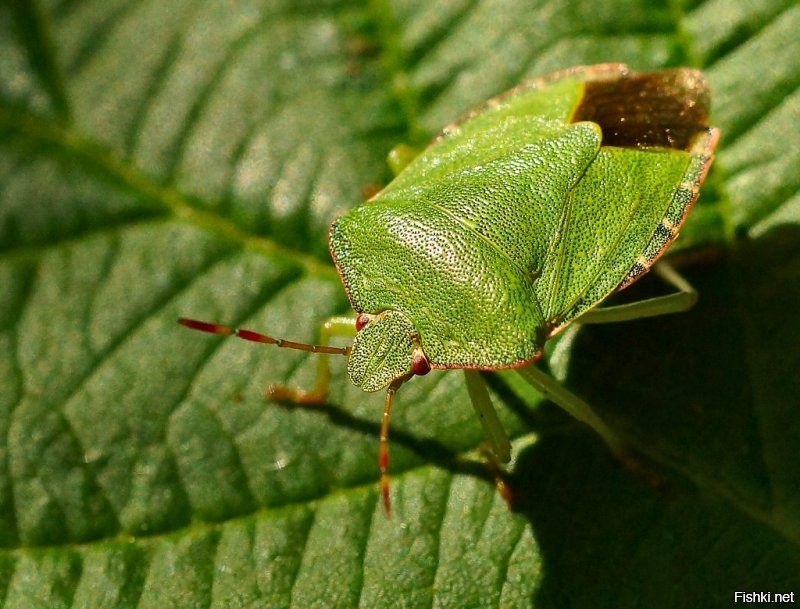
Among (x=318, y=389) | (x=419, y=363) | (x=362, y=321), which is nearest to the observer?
(x=419, y=363)

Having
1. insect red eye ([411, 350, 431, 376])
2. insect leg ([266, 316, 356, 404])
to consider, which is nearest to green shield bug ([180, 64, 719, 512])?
insect red eye ([411, 350, 431, 376])

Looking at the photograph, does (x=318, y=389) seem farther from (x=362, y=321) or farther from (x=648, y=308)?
(x=648, y=308)

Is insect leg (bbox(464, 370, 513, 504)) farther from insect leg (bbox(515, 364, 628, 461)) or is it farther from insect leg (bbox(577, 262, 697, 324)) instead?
insect leg (bbox(577, 262, 697, 324))

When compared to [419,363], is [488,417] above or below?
below

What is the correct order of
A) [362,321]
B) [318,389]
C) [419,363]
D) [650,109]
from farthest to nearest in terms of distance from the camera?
1. [318,389]
2. [650,109]
3. [362,321]
4. [419,363]

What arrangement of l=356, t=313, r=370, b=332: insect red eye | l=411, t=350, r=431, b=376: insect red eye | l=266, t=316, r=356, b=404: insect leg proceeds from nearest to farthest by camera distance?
l=411, t=350, r=431, b=376: insect red eye → l=356, t=313, r=370, b=332: insect red eye → l=266, t=316, r=356, b=404: insect leg

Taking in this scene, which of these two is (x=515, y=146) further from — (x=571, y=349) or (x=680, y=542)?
(x=680, y=542)

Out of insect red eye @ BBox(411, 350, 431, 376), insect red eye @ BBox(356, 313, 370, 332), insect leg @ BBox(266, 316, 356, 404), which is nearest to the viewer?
insect red eye @ BBox(411, 350, 431, 376)

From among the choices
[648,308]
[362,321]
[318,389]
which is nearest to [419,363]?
[362,321]
